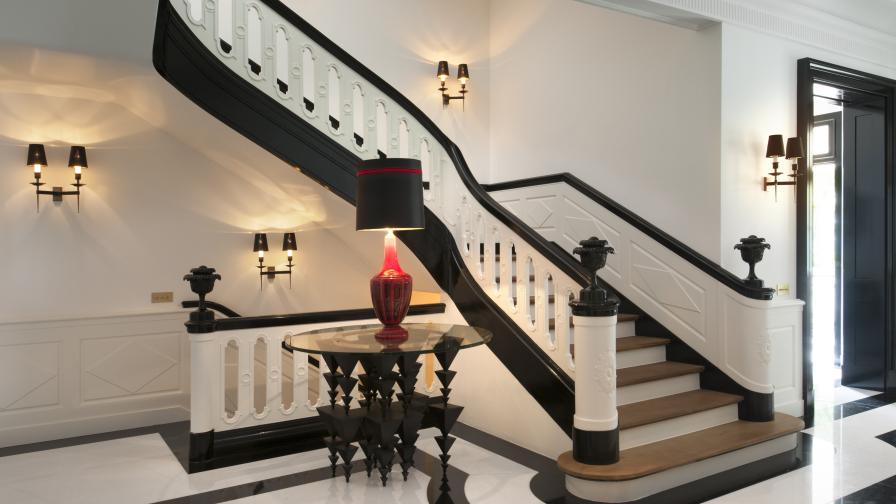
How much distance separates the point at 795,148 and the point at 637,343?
82.4 inches

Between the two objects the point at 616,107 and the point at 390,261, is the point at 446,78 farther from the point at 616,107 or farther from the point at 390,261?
the point at 390,261

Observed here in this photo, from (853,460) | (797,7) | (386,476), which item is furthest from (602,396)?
(797,7)

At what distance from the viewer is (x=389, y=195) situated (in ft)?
11.6

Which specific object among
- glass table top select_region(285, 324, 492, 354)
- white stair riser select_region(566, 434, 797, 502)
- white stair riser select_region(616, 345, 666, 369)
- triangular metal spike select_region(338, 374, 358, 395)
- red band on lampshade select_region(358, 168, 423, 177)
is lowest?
white stair riser select_region(566, 434, 797, 502)

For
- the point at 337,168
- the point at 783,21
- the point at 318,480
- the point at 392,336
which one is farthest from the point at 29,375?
the point at 783,21

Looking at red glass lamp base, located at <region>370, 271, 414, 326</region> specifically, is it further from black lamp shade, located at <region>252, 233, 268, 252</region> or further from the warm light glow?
black lamp shade, located at <region>252, 233, 268, 252</region>

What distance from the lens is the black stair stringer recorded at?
160 inches

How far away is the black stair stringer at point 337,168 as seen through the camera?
405 cm

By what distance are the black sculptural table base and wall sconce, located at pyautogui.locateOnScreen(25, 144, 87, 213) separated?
9.83ft

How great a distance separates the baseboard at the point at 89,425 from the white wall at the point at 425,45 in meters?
4.01

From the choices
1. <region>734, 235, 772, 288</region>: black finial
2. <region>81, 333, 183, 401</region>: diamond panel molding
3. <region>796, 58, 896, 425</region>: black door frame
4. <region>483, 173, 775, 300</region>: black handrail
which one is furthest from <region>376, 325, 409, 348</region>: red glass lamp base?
<region>796, 58, 896, 425</region>: black door frame

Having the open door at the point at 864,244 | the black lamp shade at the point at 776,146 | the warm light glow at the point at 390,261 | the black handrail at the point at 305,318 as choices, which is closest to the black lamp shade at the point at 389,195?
the warm light glow at the point at 390,261

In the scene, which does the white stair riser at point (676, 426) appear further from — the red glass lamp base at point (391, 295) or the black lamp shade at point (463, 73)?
the black lamp shade at point (463, 73)

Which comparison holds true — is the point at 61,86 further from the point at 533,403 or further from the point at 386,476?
the point at 533,403
